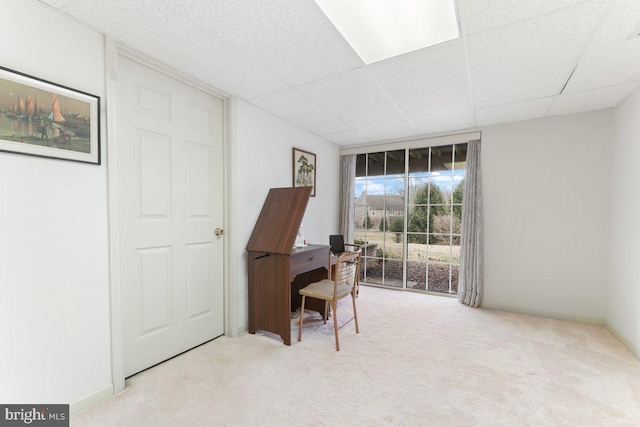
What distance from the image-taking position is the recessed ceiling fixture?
4.95 ft

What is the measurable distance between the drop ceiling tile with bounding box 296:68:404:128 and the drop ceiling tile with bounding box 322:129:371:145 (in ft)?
1.50

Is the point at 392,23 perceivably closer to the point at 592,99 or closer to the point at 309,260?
the point at 309,260

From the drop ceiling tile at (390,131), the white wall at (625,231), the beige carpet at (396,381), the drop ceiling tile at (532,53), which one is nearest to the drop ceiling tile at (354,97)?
the drop ceiling tile at (390,131)

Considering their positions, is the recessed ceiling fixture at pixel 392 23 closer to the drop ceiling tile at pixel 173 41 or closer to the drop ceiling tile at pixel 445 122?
the drop ceiling tile at pixel 173 41

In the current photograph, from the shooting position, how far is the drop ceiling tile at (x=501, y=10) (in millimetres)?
1440

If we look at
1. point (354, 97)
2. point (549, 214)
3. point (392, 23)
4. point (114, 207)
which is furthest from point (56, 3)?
point (549, 214)

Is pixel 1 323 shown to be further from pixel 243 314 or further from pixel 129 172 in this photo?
pixel 243 314

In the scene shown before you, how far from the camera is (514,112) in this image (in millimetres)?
3025

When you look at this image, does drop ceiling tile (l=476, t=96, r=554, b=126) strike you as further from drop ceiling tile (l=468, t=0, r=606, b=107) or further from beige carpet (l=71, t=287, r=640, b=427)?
beige carpet (l=71, t=287, r=640, b=427)

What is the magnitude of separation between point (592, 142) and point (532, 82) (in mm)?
1400

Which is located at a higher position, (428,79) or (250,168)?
(428,79)

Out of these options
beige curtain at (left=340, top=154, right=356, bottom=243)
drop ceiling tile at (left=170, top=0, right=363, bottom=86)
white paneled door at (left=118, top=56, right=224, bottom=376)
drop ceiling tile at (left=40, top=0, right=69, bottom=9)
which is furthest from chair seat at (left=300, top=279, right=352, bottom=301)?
drop ceiling tile at (left=40, top=0, right=69, bottom=9)

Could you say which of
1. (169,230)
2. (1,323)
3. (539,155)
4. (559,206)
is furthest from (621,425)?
(1,323)

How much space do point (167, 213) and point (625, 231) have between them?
13.7 ft
